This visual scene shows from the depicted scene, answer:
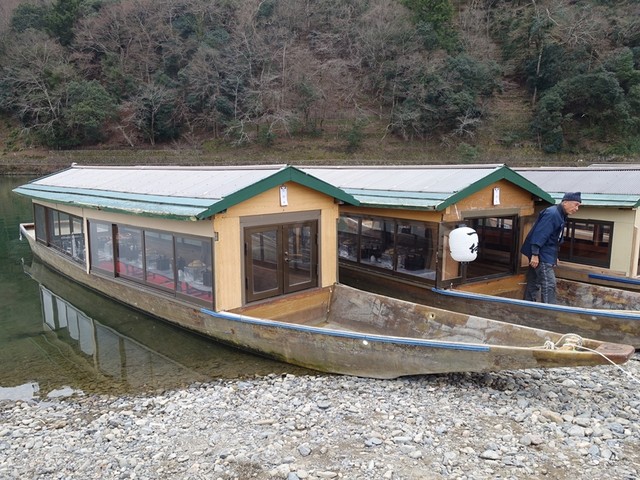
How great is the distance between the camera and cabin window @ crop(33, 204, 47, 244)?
1464 cm

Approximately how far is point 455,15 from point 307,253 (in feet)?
169

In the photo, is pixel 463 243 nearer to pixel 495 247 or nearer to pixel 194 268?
pixel 495 247

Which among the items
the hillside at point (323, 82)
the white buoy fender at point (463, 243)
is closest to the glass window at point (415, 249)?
the white buoy fender at point (463, 243)

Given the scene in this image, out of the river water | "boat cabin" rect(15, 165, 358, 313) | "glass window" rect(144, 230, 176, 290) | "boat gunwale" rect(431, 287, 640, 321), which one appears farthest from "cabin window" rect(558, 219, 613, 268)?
"glass window" rect(144, 230, 176, 290)

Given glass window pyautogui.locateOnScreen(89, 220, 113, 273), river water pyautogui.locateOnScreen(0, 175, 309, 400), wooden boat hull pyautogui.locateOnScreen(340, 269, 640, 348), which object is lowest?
river water pyautogui.locateOnScreen(0, 175, 309, 400)

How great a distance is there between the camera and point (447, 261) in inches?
378

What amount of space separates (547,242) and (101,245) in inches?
366

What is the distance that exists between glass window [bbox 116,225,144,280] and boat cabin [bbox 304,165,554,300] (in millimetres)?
4441

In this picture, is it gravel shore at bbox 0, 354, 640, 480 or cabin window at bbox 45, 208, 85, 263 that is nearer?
gravel shore at bbox 0, 354, 640, 480

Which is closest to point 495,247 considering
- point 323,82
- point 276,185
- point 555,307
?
point 555,307

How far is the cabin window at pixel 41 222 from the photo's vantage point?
1464 centimetres

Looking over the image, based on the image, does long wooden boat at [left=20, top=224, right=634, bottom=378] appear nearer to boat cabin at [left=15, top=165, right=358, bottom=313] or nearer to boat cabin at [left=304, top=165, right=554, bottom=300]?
boat cabin at [left=15, top=165, right=358, bottom=313]

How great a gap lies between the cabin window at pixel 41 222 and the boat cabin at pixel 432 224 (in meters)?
8.94

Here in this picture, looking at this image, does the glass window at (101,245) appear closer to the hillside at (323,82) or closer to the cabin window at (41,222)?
the cabin window at (41,222)
